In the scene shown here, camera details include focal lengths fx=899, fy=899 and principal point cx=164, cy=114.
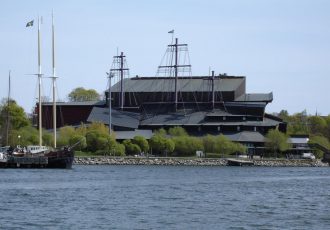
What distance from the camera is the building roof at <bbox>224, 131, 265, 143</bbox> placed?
143m

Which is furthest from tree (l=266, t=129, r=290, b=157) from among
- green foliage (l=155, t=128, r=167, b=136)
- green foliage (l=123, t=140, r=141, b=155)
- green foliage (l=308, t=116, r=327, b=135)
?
green foliage (l=308, t=116, r=327, b=135)

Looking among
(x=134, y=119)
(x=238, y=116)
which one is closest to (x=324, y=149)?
(x=238, y=116)

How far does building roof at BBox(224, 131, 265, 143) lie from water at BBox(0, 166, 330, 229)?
2541 inches

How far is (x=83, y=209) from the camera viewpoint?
4916 centimetres

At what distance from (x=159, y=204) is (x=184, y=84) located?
108 m

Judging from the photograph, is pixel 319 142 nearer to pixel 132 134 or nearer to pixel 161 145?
pixel 161 145

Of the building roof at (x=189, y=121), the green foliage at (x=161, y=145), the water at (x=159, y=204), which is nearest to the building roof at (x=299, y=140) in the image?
the building roof at (x=189, y=121)

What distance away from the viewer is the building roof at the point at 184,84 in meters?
157

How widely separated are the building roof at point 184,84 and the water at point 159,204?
260 ft

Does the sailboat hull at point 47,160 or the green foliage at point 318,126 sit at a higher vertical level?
the green foliage at point 318,126

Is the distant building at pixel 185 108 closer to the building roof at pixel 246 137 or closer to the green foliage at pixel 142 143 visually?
the building roof at pixel 246 137

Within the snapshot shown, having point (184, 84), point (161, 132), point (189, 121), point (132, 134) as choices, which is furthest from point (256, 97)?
point (132, 134)

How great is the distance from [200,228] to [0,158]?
60.3m

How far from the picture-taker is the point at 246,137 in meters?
144
